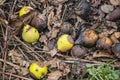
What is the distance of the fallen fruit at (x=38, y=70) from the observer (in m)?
3.96

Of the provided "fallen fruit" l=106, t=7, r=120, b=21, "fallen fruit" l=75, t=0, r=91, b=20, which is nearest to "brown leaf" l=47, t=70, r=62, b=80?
"fallen fruit" l=75, t=0, r=91, b=20

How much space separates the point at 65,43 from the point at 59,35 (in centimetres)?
25

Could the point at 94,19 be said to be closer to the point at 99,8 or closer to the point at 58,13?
the point at 99,8

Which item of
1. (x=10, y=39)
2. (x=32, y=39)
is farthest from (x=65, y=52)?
(x=10, y=39)

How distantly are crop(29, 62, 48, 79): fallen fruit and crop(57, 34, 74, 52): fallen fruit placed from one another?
30 centimetres

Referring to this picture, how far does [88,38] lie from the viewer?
4.12 m

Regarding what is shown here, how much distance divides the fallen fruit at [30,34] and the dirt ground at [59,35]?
0.24ft

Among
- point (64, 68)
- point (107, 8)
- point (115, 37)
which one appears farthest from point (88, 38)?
point (107, 8)

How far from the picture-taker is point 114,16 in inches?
170

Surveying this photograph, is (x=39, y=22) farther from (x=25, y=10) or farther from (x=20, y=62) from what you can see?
(x=20, y=62)

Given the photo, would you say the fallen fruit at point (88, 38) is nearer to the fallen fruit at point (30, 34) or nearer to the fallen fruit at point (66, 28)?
the fallen fruit at point (66, 28)

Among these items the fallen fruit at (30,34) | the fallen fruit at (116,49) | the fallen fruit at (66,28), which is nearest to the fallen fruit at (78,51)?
the fallen fruit at (66,28)

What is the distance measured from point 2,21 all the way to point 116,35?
139cm

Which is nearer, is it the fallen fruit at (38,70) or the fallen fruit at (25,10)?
the fallen fruit at (38,70)
